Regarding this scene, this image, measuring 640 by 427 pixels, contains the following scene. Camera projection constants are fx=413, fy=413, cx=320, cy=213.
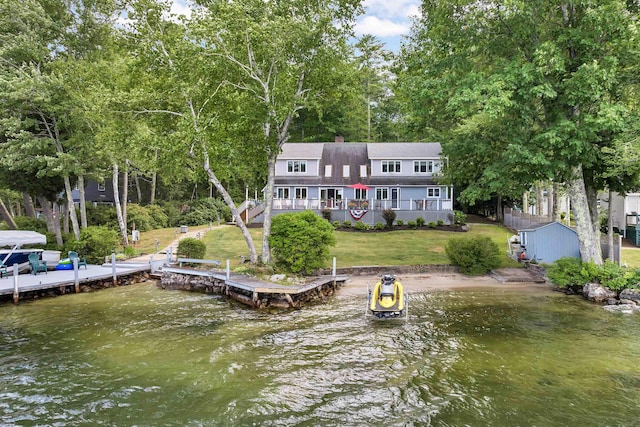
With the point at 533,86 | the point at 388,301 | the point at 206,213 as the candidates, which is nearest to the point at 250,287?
the point at 388,301

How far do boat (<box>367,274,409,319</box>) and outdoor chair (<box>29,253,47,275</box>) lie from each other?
1648 cm

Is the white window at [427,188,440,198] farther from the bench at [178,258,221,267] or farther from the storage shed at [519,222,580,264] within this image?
the bench at [178,258,221,267]

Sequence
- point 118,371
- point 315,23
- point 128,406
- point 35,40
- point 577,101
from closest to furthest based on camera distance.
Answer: point 128,406, point 118,371, point 577,101, point 315,23, point 35,40

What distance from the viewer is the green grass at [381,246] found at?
24.3m

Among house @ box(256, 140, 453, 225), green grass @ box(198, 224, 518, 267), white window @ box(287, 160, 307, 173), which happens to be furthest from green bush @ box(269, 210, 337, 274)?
white window @ box(287, 160, 307, 173)

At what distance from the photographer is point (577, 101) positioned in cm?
1661

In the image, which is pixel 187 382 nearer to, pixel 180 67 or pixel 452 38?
pixel 180 67

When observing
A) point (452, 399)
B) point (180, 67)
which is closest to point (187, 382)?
point (452, 399)

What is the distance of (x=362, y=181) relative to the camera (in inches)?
1529

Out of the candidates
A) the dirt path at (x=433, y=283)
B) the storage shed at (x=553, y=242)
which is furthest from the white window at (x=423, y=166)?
the dirt path at (x=433, y=283)

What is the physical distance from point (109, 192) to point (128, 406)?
46952mm

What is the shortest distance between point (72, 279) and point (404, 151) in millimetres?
29567

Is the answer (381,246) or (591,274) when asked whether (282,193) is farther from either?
(591,274)

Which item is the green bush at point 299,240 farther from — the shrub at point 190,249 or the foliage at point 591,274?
the foliage at point 591,274
